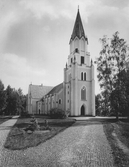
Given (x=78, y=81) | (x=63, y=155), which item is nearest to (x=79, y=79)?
(x=78, y=81)

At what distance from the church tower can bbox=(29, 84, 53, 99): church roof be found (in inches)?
858

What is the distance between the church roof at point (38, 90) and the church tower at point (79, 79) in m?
21.8

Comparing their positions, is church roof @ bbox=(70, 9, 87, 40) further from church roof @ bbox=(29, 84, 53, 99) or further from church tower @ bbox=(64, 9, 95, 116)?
church roof @ bbox=(29, 84, 53, 99)

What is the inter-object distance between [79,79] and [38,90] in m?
27.7

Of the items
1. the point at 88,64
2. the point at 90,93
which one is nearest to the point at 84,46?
the point at 88,64

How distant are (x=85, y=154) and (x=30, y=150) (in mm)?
3030

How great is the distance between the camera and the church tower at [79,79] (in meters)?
44.0

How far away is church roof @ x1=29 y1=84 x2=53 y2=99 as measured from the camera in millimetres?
66812

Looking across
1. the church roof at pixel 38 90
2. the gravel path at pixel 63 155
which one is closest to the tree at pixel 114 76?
the gravel path at pixel 63 155

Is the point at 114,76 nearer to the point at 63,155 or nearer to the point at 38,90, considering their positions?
the point at 63,155

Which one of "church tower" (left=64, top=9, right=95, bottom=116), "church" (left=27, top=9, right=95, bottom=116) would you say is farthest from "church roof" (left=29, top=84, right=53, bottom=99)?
"church tower" (left=64, top=9, right=95, bottom=116)

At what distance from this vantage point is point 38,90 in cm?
6875

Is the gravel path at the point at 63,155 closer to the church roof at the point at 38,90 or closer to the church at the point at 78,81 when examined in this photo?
the church at the point at 78,81

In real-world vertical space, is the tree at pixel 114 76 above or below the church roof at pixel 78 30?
below
